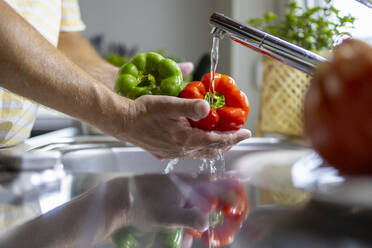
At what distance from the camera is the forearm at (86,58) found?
1.02 meters

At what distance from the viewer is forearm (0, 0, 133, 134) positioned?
0.55m

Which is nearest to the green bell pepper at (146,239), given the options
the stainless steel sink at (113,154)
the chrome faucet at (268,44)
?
the chrome faucet at (268,44)

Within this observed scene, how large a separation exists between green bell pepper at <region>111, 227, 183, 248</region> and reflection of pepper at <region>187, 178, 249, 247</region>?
0.01 m

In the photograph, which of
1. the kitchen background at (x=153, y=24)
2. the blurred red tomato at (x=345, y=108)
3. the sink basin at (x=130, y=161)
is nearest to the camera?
the blurred red tomato at (x=345, y=108)

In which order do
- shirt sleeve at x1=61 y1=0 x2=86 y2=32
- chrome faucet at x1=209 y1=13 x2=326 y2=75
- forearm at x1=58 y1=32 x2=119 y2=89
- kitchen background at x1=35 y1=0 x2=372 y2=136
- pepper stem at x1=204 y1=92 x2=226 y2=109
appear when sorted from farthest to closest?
kitchen background at x1=35 y1=0 x2=372 y2=136, shirt sleeve at x1=61 y1=0 x2=86 y2=32, forearm at x1=58 y1=32 x2=119 y2=89, pepper stem at x1=204 y1=92 x2=226 y2=109, chrome faucet at x1=209 y1=13 x2=326 y2=75

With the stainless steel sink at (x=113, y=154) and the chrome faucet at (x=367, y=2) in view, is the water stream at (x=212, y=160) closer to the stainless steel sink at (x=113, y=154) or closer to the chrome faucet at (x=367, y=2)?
the stainless steel sink at (x=113, y=154)

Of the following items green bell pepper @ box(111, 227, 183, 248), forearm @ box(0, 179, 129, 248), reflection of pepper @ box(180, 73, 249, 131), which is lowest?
forearm @ box(0, 179, 129, 248)

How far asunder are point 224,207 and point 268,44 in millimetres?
283

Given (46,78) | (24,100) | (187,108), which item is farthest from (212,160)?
(24,100)

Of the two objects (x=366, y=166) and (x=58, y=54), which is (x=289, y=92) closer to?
(x=58, y=54)

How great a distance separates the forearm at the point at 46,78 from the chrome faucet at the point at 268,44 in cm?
19

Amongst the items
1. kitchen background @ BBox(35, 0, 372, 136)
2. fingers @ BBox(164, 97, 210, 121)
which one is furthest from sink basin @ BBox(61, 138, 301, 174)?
kitchen background @ BBox(35, 0, 372, 136)

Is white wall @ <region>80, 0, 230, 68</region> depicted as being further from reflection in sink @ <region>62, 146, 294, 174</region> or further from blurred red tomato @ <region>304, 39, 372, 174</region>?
blurred red tomato @ <region>304, 39, 372, 174</region>

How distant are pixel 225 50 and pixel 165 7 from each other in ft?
2.64
